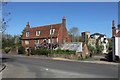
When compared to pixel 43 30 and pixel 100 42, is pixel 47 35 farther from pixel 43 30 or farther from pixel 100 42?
pixel 100 42

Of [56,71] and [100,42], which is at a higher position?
[100,42]

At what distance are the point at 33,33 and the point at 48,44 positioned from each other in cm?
1257

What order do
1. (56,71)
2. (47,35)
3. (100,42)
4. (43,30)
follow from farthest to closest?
(100,42)
(43,30)
(47,35)
(56,71)

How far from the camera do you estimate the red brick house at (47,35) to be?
75.3 metres

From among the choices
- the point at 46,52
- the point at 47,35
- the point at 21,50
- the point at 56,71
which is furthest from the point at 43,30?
the point at 56,71

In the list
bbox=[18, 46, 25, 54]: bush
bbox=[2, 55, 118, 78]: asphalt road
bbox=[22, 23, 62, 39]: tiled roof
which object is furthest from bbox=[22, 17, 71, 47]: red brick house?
bbox=[2, 55, 118, 78]: asphalt road

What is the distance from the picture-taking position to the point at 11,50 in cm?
8344

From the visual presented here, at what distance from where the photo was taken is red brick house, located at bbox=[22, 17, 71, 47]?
75287 mm

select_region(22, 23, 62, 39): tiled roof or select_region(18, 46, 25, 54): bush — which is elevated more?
select_region(22, 23, 62, 39): tiled roof

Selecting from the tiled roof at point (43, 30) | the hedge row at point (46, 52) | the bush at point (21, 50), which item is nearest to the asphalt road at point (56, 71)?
the hedge row at point (46, 52)

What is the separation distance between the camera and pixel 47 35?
78.4m

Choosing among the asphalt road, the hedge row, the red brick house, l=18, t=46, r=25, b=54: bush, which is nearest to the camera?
the asphalt road

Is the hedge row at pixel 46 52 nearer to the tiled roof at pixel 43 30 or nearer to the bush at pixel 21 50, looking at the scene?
the bush at pixel 21 50

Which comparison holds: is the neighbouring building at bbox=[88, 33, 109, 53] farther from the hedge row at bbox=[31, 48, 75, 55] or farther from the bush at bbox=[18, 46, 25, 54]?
the hedge row at bbox=[31, 48, 75, 55]
